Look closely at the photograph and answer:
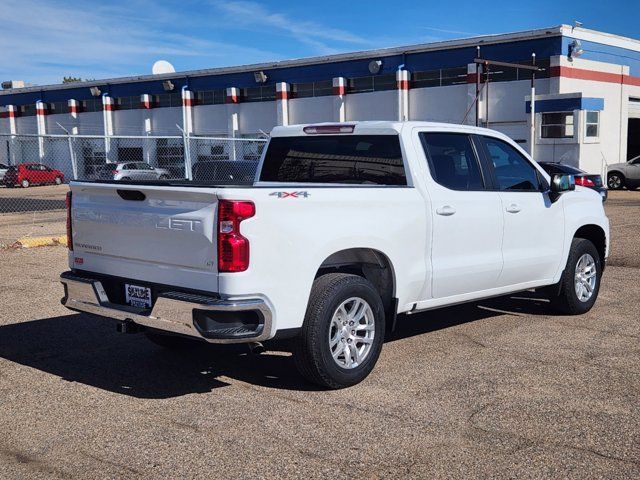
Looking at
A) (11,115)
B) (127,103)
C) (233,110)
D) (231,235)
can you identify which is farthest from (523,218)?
(11,115)

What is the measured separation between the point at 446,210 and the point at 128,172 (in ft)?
89.5

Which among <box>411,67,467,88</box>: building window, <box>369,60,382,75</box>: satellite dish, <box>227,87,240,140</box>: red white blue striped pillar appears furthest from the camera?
<box>227,87,240,140</box>: red white blue striped pillar

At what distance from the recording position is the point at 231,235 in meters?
5.00

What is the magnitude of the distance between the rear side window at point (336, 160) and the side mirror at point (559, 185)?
6.53 ft

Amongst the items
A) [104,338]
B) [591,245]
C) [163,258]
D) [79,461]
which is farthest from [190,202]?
[591,245]

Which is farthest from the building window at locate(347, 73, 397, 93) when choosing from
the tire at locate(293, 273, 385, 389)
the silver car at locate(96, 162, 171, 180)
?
the tire at locate(293, 273, 385, 389)

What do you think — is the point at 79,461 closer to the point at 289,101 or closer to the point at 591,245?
the point at 591,245

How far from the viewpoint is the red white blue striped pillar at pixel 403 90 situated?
1621 inches

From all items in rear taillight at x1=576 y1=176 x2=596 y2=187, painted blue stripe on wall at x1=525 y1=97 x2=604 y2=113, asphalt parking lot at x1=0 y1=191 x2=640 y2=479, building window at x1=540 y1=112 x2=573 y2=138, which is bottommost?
asphalt parking lot at x1=0 y1=191 x2=640 y2=479

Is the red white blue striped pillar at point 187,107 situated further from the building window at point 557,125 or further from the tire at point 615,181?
the tire at point 615,181

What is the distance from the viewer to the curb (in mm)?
13745

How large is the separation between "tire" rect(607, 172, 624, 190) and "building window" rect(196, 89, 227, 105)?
Result: 1012 inches

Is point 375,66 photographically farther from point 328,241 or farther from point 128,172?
point 328,241

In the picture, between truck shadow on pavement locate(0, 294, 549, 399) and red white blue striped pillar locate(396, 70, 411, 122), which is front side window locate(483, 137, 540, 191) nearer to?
truck shadow on pavement locate(0, 294, 549, 399)
